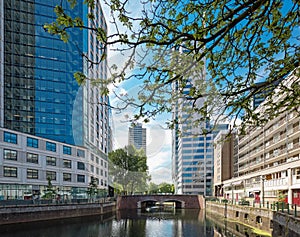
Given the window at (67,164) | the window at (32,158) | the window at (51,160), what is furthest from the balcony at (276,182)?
the window at (32,158)

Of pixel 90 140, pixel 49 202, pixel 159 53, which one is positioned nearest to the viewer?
pixel 159 53

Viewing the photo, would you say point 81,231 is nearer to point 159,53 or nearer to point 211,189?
point 159,53

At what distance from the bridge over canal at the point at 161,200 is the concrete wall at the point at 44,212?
85.8 feet

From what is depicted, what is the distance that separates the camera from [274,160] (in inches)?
2163

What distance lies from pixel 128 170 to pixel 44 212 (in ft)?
184

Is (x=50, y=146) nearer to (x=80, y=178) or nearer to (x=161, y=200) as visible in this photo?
(x=80, y=178)

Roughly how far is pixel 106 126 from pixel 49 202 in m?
47.1

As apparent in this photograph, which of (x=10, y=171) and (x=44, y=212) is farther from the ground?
(x=10, y=171)

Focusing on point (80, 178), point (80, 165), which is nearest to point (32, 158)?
point (80, 165)

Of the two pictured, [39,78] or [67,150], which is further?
[39,78]

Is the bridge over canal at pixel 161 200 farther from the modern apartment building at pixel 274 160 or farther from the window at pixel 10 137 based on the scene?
the window at pixel 10 137

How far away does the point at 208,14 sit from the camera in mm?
6914

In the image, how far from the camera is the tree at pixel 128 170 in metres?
99.4

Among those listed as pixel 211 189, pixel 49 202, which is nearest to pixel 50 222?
pixel 49 202
